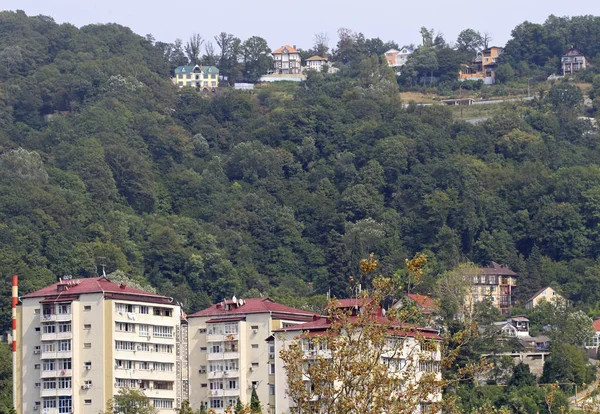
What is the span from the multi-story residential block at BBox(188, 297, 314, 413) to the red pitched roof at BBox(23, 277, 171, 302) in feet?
10.5

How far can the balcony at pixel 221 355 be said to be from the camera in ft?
267

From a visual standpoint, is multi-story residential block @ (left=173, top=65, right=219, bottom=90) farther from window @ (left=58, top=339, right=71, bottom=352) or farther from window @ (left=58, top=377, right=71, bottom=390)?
window @ (left=58, top=377, right=71, bottom=390)

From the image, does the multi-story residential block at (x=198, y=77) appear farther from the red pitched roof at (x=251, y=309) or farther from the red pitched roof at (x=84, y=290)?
the red pitched roof at (x=84, y=290)

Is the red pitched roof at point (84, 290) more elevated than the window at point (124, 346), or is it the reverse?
the red pitched roof at point (84, 290)

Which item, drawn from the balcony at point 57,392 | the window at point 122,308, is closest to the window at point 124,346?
the window at point 122,308

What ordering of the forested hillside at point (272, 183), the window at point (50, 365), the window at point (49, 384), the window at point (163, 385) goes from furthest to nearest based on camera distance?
the forested hillside at point (272, 183), the window at point (163, 385), the window at point (50, 365), the window at point (49, 384)

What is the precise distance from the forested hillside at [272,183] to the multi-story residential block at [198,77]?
525 centimetres

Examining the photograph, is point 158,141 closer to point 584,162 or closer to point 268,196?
point 268,196

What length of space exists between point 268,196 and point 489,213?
18.4m

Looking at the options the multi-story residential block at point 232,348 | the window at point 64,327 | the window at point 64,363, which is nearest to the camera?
the window at point 64,363

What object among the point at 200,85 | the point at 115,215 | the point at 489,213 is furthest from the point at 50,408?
the point at 200,85

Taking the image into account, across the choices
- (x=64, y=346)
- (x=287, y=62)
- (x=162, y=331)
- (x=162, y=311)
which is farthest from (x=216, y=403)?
(x=287, y=62)

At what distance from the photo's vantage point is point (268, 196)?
428 feet

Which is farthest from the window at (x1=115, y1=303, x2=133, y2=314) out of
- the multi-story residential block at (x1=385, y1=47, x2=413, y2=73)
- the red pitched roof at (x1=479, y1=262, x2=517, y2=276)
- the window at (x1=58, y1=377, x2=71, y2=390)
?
the multi-story residential block at (x1=385, y1=47, x2=413, y2=73)
